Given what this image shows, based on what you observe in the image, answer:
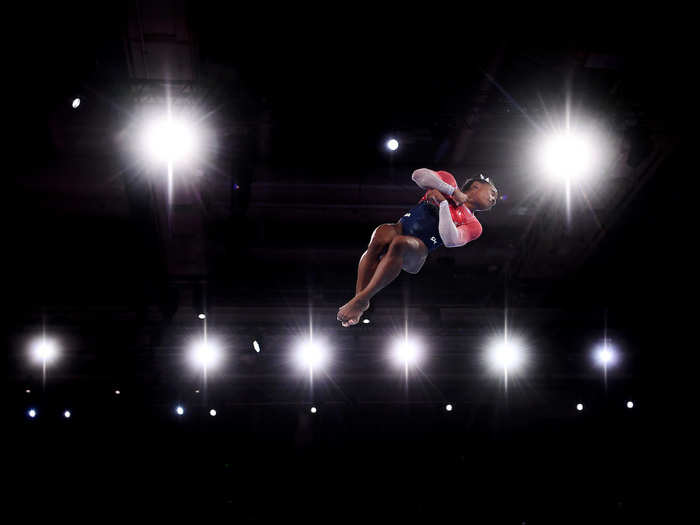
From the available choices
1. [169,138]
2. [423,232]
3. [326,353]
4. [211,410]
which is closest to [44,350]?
[211,410]

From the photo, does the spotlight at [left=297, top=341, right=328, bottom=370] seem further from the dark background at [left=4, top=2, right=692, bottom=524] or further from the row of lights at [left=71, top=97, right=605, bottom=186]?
the row of lights at [left=71, top=97, right=605, bottom=186]

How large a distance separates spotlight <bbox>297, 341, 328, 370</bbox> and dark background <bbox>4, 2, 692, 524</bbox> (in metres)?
0.23

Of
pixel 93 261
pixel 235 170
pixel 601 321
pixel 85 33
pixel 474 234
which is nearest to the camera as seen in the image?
pixel 474 234

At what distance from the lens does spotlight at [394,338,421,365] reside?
10031mm

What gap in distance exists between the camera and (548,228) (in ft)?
28.4

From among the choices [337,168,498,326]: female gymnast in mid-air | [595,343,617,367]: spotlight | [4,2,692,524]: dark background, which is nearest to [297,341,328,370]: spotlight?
[4,2,692,524]: dark background

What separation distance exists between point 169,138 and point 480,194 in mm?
3750

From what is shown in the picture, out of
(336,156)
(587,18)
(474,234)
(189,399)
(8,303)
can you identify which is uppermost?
(587,18)

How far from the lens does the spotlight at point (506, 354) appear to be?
9977mm

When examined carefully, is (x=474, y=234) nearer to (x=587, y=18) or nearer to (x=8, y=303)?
(x=587, y=18)

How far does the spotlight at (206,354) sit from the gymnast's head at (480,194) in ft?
20.0

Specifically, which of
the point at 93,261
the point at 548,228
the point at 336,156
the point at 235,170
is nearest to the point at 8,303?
the point at 93,261

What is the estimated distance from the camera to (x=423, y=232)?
4.46 m

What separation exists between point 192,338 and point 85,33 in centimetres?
472
